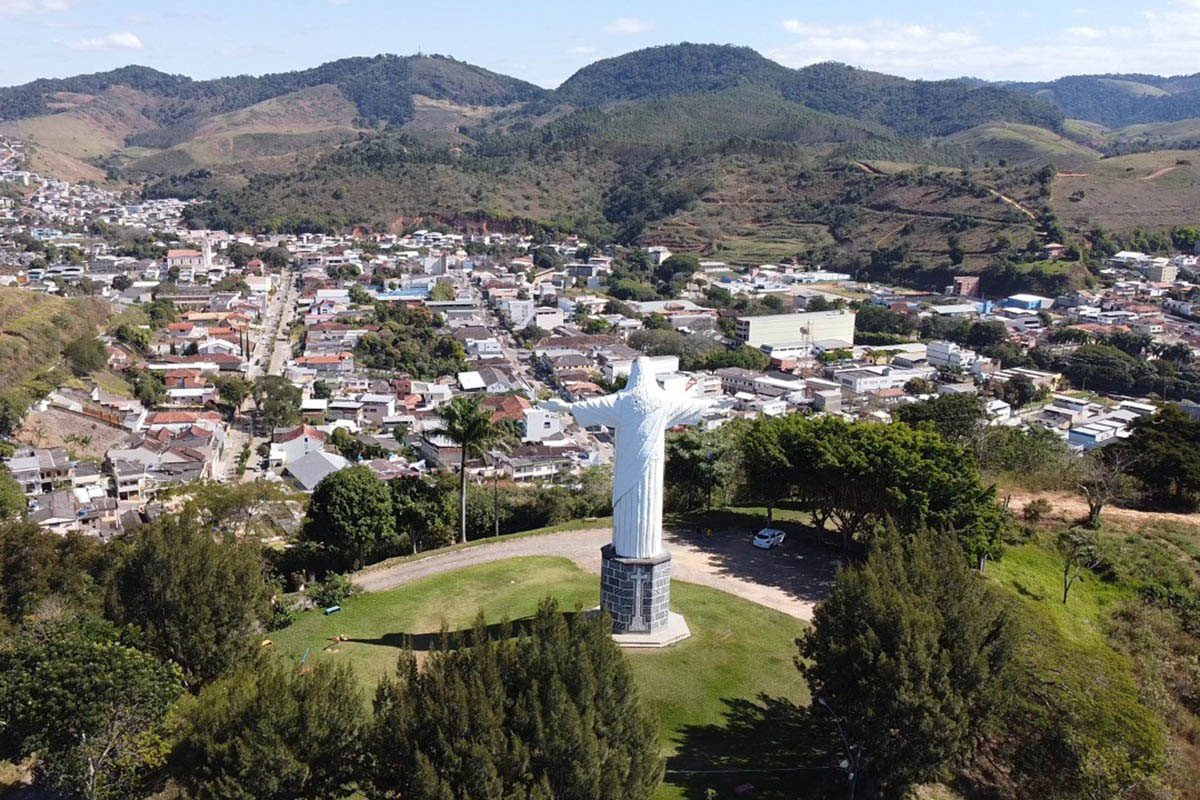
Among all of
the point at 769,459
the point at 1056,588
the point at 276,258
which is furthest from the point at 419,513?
the point at 276,258

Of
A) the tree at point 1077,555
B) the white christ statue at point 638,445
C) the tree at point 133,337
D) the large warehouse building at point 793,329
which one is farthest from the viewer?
the large warehouse building at point 793,329

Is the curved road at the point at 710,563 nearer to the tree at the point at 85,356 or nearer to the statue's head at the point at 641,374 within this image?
the statue's head at the point at 641,374

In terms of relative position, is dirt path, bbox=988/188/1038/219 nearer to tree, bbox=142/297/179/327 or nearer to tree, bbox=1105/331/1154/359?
tree, bbox=1105/331/1154/359

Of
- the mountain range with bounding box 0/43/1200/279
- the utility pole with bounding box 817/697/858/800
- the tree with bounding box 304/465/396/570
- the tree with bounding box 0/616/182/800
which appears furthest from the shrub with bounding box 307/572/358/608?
the mountain range with bounding box 0/43/1200/279

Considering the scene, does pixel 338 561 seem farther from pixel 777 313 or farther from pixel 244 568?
pixel 777 313

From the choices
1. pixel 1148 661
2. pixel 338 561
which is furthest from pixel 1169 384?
pixel 338 561

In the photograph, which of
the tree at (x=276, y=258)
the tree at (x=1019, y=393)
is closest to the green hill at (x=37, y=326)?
the tree at (x=276, y=258)
